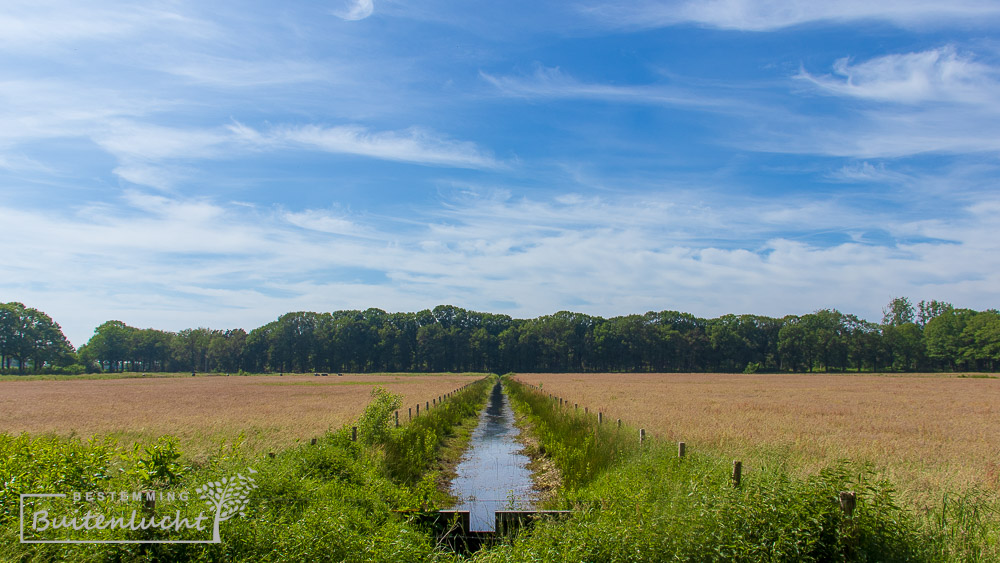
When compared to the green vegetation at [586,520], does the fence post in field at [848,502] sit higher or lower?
higher

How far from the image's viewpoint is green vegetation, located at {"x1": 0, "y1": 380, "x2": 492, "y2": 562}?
21.1 ft

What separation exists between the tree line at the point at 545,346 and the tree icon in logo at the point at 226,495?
481 feet

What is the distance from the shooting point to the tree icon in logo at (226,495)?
7156mm

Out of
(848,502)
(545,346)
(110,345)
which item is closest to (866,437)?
(848,502)

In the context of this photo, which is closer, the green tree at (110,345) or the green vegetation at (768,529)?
the green vegetation at (768,529)

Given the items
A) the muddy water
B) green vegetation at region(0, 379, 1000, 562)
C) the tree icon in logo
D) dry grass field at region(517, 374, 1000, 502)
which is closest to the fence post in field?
green vegetation at region(0, 379, 1000, 562)

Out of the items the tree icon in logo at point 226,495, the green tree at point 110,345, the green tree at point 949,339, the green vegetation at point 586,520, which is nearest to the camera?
the green vegetation at point 586,520

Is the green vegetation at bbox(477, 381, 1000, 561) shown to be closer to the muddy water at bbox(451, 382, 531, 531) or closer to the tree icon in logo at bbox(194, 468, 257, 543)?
the tree icon in logo at bbox(194, 468, 257, 543)

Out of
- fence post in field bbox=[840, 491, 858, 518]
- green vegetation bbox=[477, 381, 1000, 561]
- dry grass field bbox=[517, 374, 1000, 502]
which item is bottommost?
dry grass field bbox=[517, 374, 1000, 502]

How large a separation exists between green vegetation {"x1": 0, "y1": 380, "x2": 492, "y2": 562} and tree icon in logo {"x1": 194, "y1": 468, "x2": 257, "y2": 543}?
14cm

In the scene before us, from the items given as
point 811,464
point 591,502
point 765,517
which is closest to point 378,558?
point 591,502

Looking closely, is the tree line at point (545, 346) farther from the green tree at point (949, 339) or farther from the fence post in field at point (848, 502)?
the fence post in field at point (848, 502)

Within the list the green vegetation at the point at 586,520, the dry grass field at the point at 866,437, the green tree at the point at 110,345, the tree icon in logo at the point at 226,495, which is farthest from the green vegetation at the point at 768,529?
the green tree at the point at 110,345

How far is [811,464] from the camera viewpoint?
1230cm
